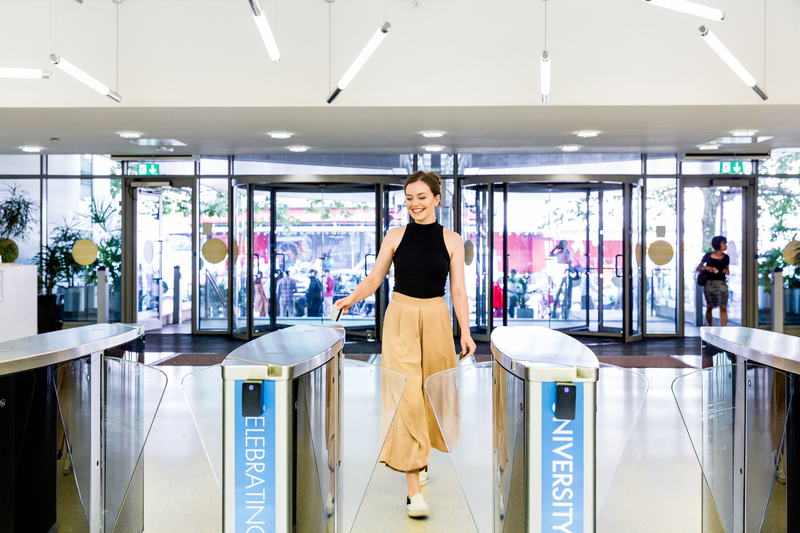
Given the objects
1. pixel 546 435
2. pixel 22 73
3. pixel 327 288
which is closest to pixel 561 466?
pixel 546 435

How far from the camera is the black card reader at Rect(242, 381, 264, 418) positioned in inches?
60.4

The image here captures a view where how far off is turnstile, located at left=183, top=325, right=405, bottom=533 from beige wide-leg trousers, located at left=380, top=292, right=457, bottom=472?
0.62 meters

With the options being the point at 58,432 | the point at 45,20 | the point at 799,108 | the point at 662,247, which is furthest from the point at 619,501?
the point at 662,247

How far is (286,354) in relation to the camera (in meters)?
1.65

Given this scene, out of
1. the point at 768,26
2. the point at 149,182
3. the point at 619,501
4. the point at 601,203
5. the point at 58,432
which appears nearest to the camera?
the point at 58,432

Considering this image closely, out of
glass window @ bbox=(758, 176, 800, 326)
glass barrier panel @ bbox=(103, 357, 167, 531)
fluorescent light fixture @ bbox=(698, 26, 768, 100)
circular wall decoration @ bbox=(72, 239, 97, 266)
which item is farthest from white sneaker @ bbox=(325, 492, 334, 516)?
glass window @ bbox=(758, 176, 800, 326)

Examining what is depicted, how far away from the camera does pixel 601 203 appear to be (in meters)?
7.97

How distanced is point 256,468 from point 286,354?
0.99 feet

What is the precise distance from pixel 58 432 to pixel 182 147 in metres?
5.94

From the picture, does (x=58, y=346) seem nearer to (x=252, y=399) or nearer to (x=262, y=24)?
(x=252, y=399)

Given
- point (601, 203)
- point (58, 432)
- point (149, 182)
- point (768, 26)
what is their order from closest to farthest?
point (58, 432) → point (768, 26) → point (601, 203) → point (149, 182)

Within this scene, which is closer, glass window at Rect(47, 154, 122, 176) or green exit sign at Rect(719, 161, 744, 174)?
green exit sign at Rect(719, 161, 744, 174)

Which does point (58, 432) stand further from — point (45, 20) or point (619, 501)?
point (45, 20)

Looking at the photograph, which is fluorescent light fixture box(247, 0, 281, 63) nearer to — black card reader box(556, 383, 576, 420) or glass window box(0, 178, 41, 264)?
black card reader box(556, 383, 576, 420)
